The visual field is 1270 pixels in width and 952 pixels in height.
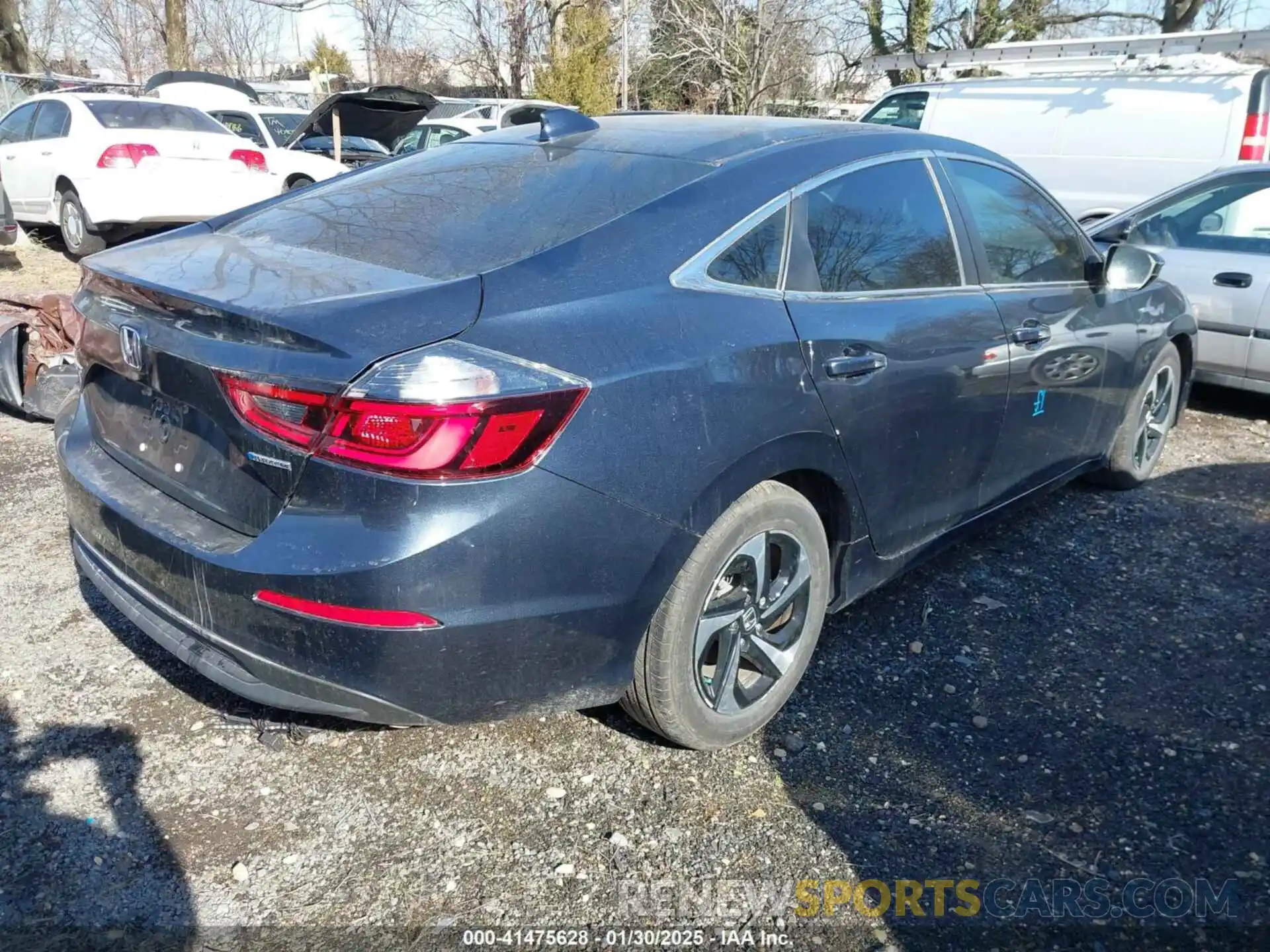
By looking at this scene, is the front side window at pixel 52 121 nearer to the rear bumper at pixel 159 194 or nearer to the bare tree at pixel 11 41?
the rear bumper at pixel 159 194

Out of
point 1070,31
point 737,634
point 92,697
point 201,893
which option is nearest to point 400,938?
point 201,893

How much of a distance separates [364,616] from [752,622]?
1136 mm

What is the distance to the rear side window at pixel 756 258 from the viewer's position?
8.80ft

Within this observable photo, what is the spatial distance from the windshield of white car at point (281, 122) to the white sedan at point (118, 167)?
731cm

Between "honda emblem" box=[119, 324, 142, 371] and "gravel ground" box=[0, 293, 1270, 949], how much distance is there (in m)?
1.03

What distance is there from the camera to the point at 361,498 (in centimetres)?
216

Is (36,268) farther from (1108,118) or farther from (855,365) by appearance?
(1108,118)

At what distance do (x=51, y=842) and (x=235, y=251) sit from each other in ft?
4.94

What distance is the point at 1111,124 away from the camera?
9.15 meters

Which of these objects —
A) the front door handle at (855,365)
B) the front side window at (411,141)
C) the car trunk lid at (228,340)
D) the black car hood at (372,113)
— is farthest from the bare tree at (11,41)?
the front door handle at (855,365)

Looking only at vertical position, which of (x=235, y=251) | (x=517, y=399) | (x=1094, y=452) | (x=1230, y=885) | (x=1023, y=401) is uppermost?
(x=235, y=251)

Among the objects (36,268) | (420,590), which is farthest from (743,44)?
(420,590)

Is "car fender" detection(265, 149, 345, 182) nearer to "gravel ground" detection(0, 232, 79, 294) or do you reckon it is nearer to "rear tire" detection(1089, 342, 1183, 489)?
"gravel ground" detection(0, 232, 79, 294)

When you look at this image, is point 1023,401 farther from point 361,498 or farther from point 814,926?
point 361,498
